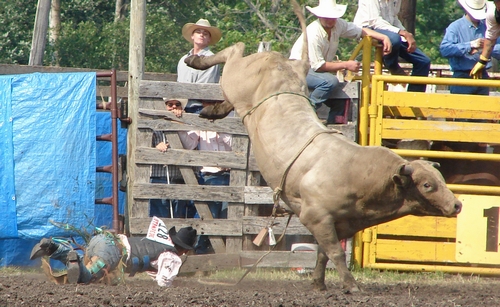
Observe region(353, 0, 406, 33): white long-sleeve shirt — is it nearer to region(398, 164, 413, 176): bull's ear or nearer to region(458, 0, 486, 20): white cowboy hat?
region(458, 0, 486, 20): white cowboy hat

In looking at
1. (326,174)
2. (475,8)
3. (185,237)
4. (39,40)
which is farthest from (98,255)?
(39,40)

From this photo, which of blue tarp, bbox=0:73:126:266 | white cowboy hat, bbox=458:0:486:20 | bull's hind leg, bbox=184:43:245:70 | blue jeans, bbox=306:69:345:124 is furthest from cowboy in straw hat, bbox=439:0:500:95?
blue tarp, bbox=0:73:126:266

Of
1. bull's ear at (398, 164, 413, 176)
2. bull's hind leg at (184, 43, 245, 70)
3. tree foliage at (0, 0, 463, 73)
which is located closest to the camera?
bull's ear at (398, 164, 413, 176)

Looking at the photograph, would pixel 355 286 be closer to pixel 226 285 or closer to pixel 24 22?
pixel 226 285

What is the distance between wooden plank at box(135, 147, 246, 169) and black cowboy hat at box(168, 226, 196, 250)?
816 millimetres

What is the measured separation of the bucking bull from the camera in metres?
5.51

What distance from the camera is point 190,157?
25.2 ft

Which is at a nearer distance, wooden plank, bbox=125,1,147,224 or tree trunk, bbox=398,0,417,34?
wooden plank, bbox=125,1,147,224

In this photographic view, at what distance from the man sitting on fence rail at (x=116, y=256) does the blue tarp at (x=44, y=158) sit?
4.43 feet

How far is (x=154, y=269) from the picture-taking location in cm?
671

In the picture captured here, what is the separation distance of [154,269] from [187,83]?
80.1 inches

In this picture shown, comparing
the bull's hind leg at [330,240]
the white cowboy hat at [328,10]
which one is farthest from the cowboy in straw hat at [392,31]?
the bull's hind leg at [330,240]

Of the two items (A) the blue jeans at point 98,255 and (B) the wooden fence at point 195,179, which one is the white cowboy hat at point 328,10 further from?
(A) the blue jeans at point 98,255

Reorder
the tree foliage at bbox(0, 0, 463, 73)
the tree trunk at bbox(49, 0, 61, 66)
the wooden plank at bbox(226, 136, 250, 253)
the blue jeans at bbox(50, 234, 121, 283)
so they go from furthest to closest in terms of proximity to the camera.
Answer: the tree trunk at bbox(49, 0, 61, 66)
the tree foliage at bbox(0, 0, 463, 73)
the wooden plank at bbox(226, 136, 250, 253)
the blue jeans at bbox(50, 234, 121, 283)
